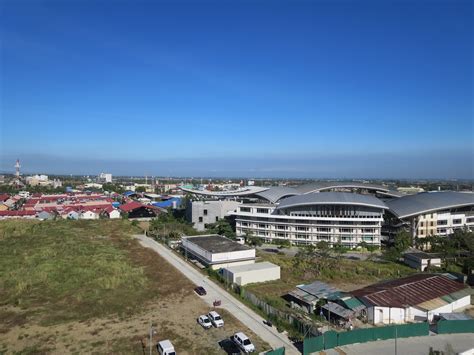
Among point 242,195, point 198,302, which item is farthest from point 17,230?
point 198,302

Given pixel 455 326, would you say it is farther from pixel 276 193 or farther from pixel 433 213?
pixel 276 193

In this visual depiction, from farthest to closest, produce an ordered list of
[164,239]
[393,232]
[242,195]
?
[242,195], [393,232], [164,239]

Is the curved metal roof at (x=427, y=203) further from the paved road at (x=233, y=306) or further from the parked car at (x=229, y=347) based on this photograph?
the parked car at (x=229, y=347)

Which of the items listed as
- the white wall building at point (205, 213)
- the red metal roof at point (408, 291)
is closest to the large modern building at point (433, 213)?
the red metal roof at point (408, 291)

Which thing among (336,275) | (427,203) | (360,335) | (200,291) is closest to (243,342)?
(360,335)

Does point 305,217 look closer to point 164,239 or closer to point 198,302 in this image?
point 164,239

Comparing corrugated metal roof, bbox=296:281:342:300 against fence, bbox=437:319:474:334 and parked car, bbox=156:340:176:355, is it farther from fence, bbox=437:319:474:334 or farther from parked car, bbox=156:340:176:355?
parked car, bbox=156:340:176:355
